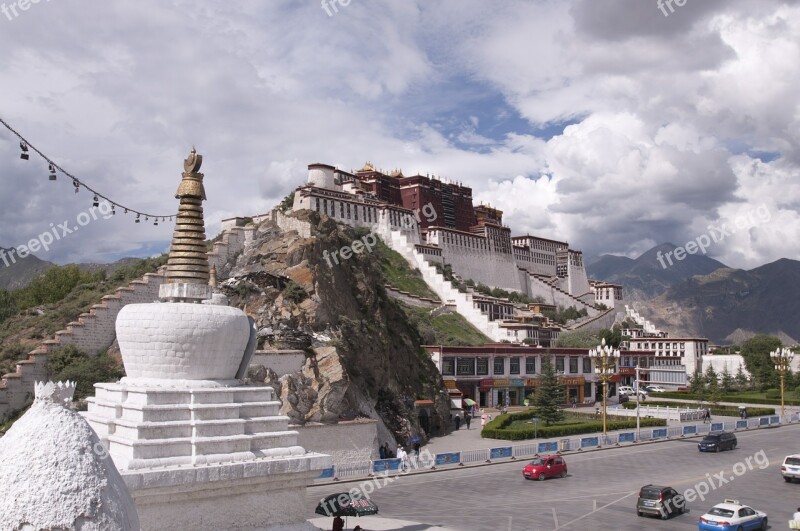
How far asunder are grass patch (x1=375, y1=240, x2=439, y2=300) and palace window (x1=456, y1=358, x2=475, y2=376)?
35345mm

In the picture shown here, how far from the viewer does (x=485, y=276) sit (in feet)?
398

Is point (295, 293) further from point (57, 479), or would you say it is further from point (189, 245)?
point (57, 479)

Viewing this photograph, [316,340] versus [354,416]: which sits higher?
[316,340]

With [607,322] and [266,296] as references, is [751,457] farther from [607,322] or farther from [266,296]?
[607,322]

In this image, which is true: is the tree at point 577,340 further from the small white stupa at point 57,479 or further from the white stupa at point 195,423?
the small white stupa at point 57,479

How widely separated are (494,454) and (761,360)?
69495 millimetres

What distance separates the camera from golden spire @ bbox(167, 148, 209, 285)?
16500mm

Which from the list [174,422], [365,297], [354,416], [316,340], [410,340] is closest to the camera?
[174,422]

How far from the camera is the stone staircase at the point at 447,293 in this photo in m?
86.7

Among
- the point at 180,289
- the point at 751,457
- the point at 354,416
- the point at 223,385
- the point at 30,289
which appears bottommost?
the point at 751,457

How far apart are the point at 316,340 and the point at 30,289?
136 feet

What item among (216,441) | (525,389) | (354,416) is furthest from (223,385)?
(525,389)

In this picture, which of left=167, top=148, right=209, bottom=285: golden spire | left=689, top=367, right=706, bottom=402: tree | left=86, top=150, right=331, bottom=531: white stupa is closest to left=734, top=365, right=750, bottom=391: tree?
left=689, top=367, right=706, bottom=402: tree

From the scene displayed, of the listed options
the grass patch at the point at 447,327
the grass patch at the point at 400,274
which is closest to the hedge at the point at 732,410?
the grass patch at the point at 447,327
